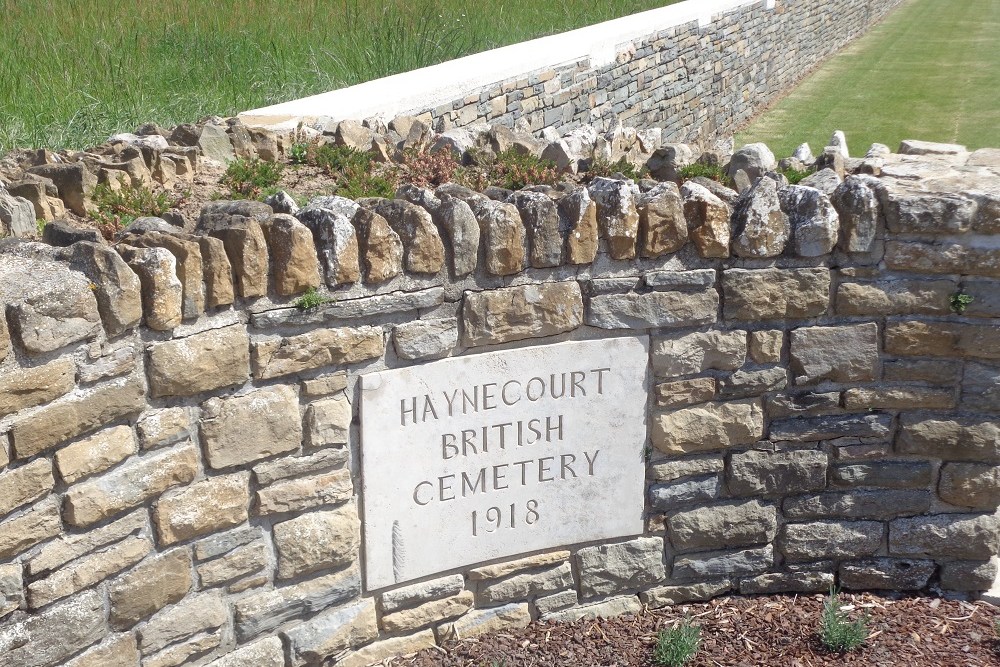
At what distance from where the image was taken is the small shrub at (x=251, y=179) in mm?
4020

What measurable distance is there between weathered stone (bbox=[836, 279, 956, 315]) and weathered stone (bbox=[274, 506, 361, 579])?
1.74 m

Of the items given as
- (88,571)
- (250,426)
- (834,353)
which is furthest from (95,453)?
(834,353)

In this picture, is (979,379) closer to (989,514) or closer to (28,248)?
(989,514)

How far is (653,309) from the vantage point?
3.27 meters

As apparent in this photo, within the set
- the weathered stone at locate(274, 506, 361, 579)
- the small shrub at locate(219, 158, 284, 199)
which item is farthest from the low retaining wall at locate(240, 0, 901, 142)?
the weathered stone at locate(274, 506, 361, 579)

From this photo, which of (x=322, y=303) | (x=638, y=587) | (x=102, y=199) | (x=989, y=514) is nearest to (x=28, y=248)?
(x=322, y=303)

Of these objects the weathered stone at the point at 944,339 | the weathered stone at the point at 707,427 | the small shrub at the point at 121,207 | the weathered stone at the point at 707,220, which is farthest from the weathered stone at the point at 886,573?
the small shrub at the point at 121,207

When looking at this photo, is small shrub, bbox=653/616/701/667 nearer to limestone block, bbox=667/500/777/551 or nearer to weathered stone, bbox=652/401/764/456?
limestone block, bbox=667/500/777/551

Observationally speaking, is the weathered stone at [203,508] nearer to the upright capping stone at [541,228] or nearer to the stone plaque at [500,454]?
the stone plaque at [500,454]

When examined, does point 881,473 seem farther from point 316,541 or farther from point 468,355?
point 316,541

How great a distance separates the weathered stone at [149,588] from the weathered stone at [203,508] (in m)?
0.06

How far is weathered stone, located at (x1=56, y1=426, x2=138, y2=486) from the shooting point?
2.53 metres

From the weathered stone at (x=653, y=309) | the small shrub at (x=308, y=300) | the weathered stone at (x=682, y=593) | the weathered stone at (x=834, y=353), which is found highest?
the small shrub at (x=308, y=300)

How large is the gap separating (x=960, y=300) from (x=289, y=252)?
2184 mm
